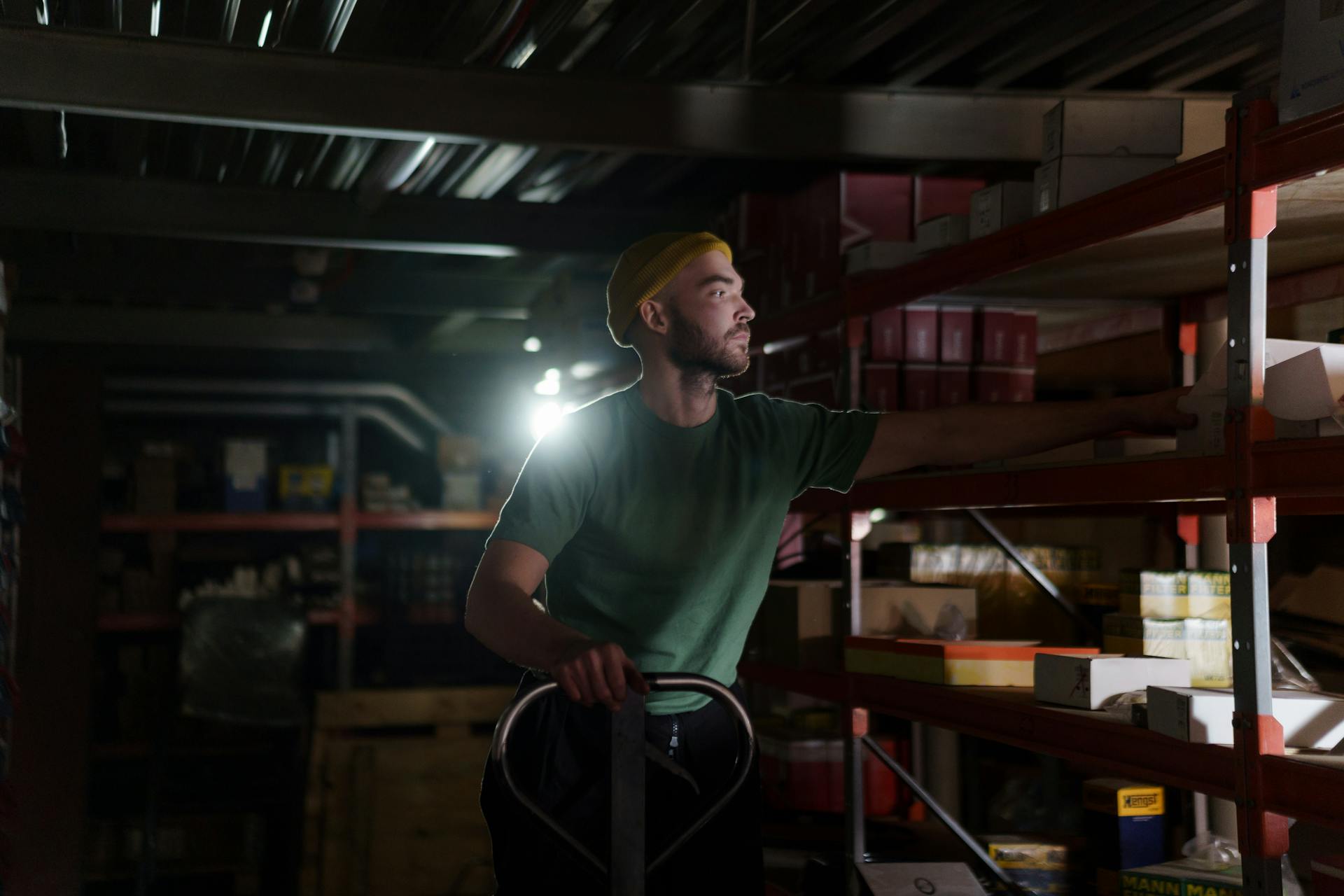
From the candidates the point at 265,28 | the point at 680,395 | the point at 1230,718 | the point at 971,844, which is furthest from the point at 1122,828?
the point at 265,28

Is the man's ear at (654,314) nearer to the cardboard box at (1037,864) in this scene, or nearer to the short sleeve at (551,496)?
the short sleeve at (551,496)

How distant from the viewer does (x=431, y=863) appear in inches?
257

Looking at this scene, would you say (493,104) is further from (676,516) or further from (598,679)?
(598,679)

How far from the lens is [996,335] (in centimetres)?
392

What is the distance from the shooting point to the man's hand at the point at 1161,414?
8.36 ft

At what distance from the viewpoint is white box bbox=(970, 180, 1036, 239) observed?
310cm

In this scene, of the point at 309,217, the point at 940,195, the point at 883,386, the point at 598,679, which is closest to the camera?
the point at 598,679

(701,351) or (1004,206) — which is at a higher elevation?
(1004,206)

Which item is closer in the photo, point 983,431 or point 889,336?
point 983,431

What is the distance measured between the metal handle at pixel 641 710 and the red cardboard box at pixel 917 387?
1.95 meters

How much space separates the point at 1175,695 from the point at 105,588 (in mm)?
6823

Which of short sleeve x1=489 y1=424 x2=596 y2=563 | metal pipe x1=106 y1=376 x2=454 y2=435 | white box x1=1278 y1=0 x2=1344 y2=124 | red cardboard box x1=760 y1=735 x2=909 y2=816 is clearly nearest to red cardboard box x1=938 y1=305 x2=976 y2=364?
red cardboard box x1=760 y1=735 x2=909 y2=816

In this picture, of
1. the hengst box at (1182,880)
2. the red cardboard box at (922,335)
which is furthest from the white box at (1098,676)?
the red cardboard box at (922,335)

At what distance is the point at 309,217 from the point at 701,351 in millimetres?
2671
